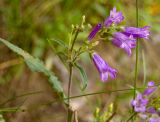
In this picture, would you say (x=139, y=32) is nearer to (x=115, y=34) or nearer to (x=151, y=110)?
(x=115, y=34)

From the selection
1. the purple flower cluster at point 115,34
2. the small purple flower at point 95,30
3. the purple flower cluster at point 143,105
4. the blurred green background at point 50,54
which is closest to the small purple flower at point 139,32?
the purple flower cluster at point 115,34

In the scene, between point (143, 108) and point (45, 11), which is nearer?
point (143, 108)

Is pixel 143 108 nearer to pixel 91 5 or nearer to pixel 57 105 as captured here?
pixel 57 105

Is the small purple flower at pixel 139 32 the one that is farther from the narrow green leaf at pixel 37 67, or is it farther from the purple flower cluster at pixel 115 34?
the narrow green leaf at pixel 37 67

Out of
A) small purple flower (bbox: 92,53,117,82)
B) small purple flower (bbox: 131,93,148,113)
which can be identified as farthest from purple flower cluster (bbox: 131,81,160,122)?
small purple flower (bbox: 92,53,117,82)

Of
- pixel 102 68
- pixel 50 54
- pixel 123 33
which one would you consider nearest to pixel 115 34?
pixel 123 33

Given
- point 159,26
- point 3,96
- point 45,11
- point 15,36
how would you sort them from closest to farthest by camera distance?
point 3,96 → point 15,36 → point 45,11 → point 159,26

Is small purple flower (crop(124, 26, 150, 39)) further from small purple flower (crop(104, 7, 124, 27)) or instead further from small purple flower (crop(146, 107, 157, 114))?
small purple flower (crop(146, 107, 157, 114))

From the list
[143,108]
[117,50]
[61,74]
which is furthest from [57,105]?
[143,108]

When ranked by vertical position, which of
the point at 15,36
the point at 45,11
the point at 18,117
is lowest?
the point at 18,117
